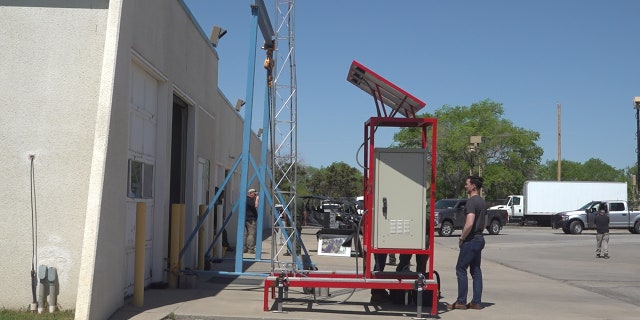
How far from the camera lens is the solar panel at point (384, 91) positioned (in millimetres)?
9867

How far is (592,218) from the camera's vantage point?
1512 inches

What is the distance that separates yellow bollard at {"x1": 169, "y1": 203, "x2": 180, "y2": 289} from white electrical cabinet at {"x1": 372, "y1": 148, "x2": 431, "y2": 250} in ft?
11.5

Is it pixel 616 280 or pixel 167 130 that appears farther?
pixel 616 280

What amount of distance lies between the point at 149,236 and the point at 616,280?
1052cm

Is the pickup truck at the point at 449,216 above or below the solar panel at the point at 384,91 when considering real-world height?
below

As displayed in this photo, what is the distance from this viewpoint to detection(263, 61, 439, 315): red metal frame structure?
31.7ft

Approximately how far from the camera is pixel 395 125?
10312 mm

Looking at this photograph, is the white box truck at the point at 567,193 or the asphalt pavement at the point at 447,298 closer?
the asphalt pavement at the point at 447,298

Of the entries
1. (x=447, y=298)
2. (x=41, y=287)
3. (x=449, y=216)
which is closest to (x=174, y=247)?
(x=41, y=287)

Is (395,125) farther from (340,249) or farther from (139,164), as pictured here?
(139,164)

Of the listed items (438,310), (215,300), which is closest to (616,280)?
(438,310)

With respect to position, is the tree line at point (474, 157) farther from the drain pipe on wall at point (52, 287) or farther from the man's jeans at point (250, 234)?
the drain pipe on wall at point (52, 287)

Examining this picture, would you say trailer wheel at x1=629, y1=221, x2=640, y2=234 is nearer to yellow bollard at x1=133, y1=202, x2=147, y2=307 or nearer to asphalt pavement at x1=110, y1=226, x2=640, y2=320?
asphalt pavement at x1=110, y1=226, x2=640, y2=320

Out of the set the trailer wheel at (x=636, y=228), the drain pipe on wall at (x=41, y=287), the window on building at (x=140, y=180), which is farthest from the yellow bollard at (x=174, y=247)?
the trailer wheel at (x=636, y=228)
